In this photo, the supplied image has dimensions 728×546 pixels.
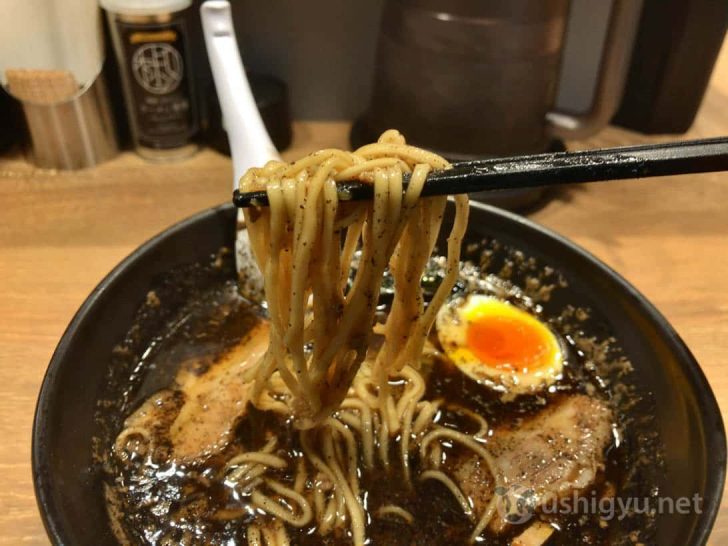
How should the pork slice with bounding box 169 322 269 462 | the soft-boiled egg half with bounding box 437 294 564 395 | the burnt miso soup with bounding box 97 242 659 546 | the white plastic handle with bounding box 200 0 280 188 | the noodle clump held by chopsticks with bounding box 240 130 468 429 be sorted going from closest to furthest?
the noodle clump held by chopsticks with bounding box 240 130 468 429 → the burnt miso soup with bounding box 97 242 659 546 → the pork slice with bounding box 169 322 269 462 → the soft-boiled egg half with bounding box 437 294 564 395 → the white plastic handle with bounding box 200 0 280 188

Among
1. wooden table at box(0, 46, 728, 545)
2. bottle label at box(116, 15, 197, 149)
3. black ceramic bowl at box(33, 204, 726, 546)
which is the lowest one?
wooden table at box(0, 46, 728, 545)

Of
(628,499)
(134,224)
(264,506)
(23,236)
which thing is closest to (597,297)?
(628,499)

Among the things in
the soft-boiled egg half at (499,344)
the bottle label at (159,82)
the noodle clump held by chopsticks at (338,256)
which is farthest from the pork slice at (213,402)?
the bottle label at (159,82)

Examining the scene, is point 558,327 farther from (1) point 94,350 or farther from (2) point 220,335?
(1) point 94,350

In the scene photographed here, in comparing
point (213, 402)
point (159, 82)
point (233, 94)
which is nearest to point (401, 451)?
point (213, 402)

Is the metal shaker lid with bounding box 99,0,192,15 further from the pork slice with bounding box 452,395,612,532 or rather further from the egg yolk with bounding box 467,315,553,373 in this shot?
the pork slice with bounding box 452,395,612,532

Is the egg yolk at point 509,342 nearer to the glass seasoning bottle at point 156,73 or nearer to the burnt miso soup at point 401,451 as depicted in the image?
the burnt miso soup at point 401,451

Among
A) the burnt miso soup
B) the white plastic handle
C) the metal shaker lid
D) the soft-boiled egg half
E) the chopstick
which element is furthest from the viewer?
the metal shaker lid

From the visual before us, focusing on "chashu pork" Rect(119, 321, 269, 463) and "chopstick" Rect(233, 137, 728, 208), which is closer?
"chopstick" Rect(233, 137, 728, 208)

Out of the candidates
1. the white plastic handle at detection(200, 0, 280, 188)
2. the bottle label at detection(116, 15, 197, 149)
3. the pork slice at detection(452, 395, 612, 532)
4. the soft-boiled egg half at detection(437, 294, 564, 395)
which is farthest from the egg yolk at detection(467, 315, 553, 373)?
the bottle label at detection(116, 15, 197, 149)
